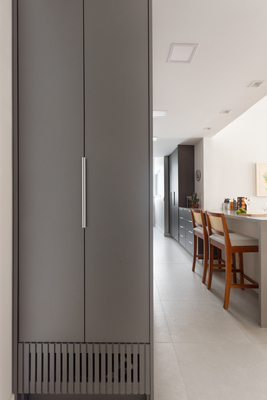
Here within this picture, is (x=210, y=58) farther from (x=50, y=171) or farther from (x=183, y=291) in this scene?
(x=183, y=291)

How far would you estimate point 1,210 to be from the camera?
1.29 metres

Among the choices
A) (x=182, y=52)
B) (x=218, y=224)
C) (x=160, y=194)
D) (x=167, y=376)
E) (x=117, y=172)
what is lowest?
(x=167, y=376)

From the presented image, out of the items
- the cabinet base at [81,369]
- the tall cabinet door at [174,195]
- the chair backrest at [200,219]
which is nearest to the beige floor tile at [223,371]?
the cabinet base at [81,369]

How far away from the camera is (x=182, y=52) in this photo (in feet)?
7.96

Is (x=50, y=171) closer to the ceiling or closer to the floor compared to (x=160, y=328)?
closer to the ceiling

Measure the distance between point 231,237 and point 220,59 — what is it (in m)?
1.80

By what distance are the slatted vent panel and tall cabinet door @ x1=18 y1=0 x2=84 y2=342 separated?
0.07 metres

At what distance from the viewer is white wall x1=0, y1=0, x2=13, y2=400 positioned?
129 cm

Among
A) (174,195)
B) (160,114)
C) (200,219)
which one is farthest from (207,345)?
(174,195)

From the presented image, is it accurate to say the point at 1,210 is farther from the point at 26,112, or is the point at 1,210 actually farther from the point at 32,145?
the point at 26,112

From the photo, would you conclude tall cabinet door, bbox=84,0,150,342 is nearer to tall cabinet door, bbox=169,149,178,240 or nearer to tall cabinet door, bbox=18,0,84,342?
tall cabinet door, bbox=18,0,84,342

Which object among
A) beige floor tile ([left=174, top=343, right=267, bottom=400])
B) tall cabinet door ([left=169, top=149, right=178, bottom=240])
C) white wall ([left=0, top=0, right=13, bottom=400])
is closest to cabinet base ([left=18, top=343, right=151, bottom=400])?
white wall ([left=0, top=0, right=13, bottom=400])

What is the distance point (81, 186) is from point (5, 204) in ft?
1.30

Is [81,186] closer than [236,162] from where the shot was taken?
Yes
